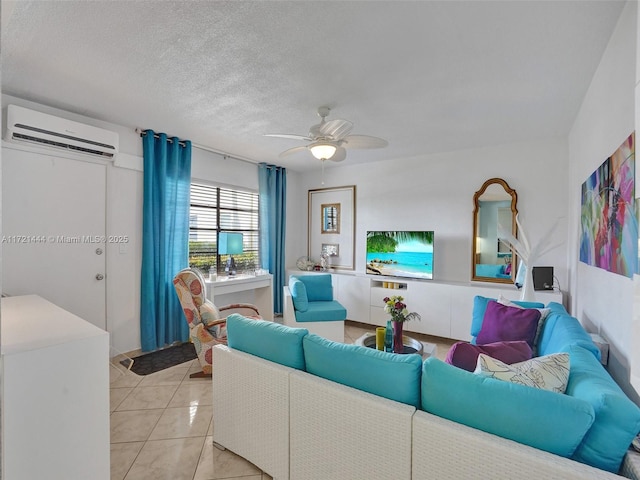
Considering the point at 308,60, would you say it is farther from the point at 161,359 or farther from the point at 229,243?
the point at 161,359

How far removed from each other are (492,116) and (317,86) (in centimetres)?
170

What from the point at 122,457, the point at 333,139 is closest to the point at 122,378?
the point at 122,457

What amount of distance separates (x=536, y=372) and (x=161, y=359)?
334cm

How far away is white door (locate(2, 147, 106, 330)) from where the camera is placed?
2.82 metres

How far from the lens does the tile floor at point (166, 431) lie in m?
1.95

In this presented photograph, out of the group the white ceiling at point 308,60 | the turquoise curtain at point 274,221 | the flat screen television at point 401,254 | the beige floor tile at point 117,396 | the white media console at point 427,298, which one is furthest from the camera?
the turquoise curtain at point 274,221

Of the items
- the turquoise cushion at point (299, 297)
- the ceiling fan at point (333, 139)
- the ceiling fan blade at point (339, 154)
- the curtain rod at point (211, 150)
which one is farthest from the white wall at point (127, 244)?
the ceiling fan blade at point (339, 154)

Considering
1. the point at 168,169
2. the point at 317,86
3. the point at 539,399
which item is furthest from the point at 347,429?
the point at 168,169

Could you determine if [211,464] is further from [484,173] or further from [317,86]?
[484,173]

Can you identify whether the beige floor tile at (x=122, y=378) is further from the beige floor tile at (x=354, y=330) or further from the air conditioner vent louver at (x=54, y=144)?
the beige floor tile at (x=354, y=330)

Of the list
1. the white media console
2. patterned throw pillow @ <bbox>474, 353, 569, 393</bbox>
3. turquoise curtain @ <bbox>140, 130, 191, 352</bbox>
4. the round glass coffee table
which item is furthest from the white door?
patterned throw pillow @ <bbox>474, 353, 569, 393</bbox>

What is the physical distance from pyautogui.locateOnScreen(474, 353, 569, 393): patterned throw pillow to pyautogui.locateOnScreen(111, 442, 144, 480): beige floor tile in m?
2.00

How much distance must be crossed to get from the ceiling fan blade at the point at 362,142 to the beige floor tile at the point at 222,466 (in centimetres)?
232

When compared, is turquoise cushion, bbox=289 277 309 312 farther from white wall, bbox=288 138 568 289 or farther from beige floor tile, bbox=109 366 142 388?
beige floor tile, bbox=109 366 142 388
